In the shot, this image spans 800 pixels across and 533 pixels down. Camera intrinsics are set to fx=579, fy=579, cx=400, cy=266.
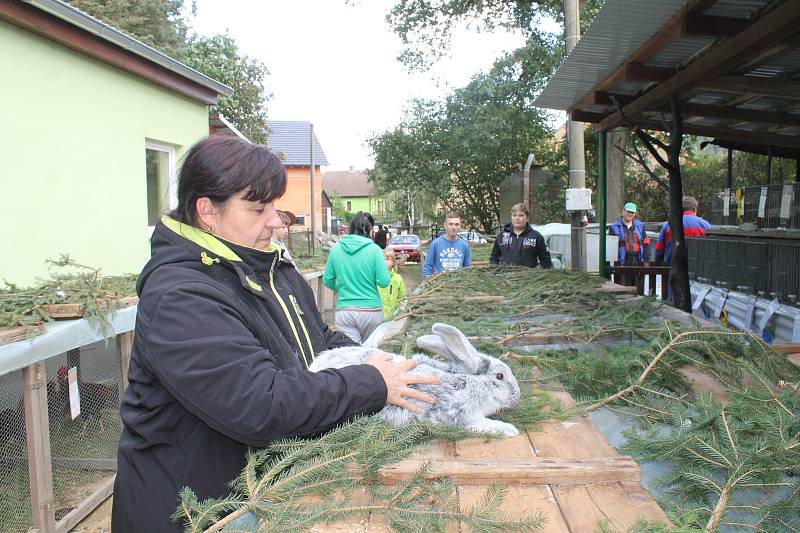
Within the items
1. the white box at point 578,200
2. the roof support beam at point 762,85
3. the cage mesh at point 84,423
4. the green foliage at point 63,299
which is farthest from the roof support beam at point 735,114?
the cage mesh at point 84,423

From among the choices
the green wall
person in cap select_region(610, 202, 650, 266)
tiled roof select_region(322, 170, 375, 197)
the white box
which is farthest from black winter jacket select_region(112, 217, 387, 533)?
tiled roof select_region(322, 170, 375, 197)

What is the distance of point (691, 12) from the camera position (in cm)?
388

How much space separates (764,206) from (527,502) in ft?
25.6

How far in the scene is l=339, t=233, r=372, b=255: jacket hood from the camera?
5.65 m

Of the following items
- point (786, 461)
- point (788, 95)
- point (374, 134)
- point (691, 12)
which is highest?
point (374, 134)

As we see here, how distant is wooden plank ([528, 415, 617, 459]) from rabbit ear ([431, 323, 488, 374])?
28 centimetres

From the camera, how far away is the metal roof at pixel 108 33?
5.42m

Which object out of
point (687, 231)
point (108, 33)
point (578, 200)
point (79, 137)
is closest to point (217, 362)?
point (79, 137)

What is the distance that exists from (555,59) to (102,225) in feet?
49.4

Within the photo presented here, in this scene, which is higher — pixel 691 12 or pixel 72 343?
pixel 691 12

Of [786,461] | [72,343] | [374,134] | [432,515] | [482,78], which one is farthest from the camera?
[374,134]

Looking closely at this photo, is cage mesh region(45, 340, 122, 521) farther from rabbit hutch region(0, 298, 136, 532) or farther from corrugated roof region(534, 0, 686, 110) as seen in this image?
corrugated roof region(534, 0, 686, 110)

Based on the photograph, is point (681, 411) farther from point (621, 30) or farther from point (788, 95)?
point (788, 95)

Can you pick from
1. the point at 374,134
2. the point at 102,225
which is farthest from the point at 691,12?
the point at 374,134
